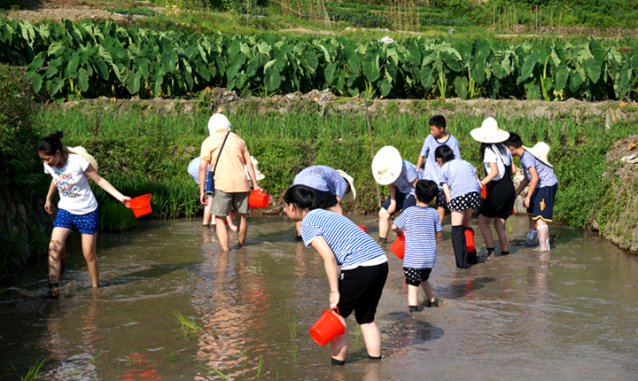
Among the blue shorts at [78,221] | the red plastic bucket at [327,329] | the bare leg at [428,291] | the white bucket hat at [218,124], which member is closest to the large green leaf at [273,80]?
the white bucket hat at [218,124]

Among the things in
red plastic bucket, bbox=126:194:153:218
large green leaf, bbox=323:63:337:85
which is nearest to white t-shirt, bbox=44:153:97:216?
red plastic bucket, bbox=126:194:153:218

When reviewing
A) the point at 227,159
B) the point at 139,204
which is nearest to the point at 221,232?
the point at 227,159

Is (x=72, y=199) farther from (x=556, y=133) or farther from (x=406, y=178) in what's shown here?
(x=556, y=133)

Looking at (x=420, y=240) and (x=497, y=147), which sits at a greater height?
(x=497, y=147)

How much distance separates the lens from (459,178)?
24.3 feet

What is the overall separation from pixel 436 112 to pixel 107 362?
34.9ft

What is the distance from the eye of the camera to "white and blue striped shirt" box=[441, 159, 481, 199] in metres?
7.37

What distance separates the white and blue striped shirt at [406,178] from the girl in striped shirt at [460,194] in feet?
1.95

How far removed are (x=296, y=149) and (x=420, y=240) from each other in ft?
19.3

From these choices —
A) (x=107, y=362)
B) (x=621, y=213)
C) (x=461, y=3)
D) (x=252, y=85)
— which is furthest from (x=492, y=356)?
(x=461, y=3)

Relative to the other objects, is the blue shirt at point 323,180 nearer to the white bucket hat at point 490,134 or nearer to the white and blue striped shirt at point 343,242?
the white bucket hat at point 490,134

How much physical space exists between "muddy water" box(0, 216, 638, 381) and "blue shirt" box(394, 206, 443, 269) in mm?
518

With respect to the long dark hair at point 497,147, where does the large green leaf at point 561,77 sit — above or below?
above

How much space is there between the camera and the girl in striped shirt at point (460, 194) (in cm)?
737
